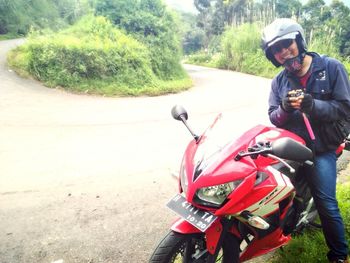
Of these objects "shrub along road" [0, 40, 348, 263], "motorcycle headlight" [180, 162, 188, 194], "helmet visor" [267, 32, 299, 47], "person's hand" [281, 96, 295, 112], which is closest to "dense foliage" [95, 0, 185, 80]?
"shrub along road" [0, 40, 348, 263]

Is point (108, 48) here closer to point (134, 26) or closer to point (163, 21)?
point (134, 26)

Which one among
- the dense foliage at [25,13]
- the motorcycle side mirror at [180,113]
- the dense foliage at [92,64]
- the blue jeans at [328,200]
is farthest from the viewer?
the dense foliage at [25,13]

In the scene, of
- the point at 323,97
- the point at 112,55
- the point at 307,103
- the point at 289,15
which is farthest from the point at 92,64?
the point at 289,15

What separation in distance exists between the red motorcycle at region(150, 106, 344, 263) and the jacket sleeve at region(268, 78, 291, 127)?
331 millimetres

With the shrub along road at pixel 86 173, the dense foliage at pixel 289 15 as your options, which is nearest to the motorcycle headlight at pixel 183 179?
the shrub along road at pixel 86 173

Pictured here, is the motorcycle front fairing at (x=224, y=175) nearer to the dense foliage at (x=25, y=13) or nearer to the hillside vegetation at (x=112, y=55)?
the hillside vegetation at (x=112, y=55)

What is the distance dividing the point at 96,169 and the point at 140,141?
4.92 ft

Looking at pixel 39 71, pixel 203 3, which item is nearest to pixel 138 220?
pixel 39 71

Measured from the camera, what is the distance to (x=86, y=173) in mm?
4945

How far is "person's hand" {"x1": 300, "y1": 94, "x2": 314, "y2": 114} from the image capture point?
2.36m

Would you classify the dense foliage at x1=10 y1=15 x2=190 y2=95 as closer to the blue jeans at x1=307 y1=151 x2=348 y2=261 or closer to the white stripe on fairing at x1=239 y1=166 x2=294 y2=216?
the blue jeans at x1=307 y1=151 x2=348 y2=261

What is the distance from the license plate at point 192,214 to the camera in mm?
2020

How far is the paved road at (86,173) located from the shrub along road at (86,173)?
0.4 inches

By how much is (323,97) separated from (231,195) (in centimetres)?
126
